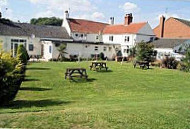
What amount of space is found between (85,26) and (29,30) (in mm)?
11750

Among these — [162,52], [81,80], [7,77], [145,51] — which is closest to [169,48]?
[162,52]

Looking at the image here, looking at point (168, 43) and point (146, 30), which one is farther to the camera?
point (146, 30)

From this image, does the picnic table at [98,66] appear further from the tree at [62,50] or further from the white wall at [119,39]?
the white wall at [119,39]

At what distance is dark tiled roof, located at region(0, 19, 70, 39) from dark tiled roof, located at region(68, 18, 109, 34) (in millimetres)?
1940

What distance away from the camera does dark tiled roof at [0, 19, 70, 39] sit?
38906 millimetres

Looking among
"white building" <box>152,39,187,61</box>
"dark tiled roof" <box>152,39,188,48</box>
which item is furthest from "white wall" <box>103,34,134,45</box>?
"white building" <box>152,39,187,61</box>

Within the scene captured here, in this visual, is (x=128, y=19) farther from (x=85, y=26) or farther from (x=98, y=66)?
(x=98, y=66)

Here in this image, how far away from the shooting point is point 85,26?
161 feet

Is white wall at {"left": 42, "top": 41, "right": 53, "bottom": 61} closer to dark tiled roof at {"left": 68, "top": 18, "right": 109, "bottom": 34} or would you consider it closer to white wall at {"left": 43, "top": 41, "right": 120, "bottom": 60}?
white wall at {"left": 43, "top": 41, "right": 120, "bottom": 60}

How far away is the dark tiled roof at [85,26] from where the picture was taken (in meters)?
46.9

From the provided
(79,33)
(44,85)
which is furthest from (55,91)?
(79,33)

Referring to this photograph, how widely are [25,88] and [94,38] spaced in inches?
1367

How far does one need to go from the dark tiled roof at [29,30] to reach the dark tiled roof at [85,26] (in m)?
1.94

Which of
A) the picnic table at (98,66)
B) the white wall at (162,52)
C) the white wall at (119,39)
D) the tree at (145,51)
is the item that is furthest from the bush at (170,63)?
the white wall at (119,39)
